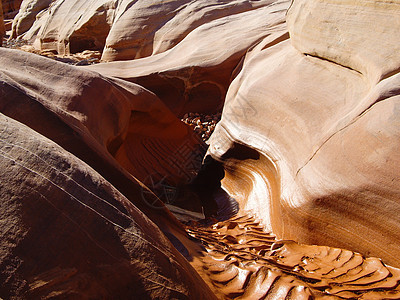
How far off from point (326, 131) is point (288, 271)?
1.17m

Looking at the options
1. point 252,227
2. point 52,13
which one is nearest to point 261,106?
point 252,227

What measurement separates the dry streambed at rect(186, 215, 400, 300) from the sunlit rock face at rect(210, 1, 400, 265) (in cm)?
15

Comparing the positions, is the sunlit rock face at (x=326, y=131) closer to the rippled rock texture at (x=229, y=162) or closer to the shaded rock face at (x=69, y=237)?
the rippled rock texture at (x=229, y=162)

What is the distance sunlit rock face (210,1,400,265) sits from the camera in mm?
2686

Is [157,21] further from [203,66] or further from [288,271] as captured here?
[288,271]

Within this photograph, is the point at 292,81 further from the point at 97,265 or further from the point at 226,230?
the point at 97,265

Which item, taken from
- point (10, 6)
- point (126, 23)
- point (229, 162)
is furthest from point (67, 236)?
point (10, 6)

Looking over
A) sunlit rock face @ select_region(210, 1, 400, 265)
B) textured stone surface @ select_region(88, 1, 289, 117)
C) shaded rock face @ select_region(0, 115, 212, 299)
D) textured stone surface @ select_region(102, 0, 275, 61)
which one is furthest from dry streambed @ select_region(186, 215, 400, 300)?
textured stone surface @ select_region(102, 0, 275, 61)

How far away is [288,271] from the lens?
238 centimetres

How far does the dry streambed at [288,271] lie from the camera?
7.04 ft

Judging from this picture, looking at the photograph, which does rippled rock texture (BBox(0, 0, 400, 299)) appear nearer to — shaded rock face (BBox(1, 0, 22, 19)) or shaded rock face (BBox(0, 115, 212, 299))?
shaded rock face (BBox(0, 115, 212, 299))

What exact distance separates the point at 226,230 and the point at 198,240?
649mm

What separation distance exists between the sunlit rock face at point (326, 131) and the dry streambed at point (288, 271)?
0.51ft

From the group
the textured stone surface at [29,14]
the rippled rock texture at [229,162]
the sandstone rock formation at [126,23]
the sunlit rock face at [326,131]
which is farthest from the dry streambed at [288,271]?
the textured stone surface at [29,14]
